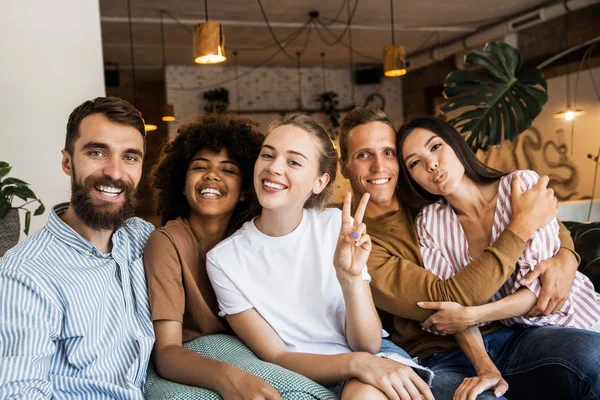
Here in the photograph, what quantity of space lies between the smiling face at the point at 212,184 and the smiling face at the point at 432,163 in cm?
62

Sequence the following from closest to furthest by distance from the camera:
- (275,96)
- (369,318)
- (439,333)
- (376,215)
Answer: (369,318), (439,333), (376,215), (275,96)

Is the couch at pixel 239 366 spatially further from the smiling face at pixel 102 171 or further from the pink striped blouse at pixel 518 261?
the pink striped blouse at pixel 518 261

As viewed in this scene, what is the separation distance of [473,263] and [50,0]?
2826mm

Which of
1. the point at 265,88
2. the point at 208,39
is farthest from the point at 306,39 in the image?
the point at 208,39

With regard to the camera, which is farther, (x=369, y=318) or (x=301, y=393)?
(x=369, y=318)

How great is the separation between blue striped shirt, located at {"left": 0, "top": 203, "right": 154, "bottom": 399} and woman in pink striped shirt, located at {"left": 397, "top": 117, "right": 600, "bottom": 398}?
98cm

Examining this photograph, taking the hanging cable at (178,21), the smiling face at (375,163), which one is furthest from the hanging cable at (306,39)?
the smiling face at (375,163)

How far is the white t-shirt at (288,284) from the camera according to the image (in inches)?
70.2

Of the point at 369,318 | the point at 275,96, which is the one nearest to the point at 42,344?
the point at 369,318

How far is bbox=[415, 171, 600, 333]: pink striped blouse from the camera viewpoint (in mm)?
2021

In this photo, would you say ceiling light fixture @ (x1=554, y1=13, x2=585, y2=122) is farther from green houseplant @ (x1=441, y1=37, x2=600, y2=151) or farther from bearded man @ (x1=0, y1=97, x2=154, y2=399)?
bearded man @ (x1=0, y1=97, x2=154, y2=399)

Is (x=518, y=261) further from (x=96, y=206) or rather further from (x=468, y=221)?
(x=96, y=206)

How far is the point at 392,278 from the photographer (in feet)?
6.48

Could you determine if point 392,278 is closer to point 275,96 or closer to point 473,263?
point 473,263
